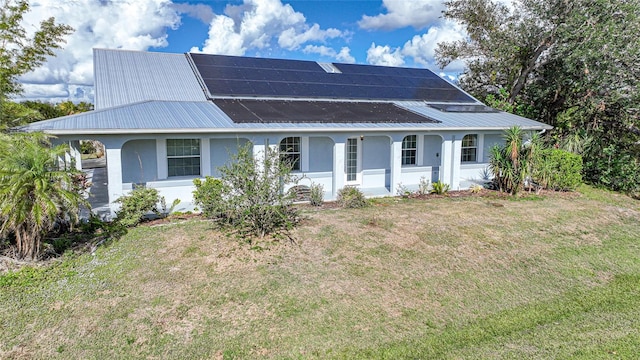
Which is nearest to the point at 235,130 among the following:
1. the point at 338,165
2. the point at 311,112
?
the point at 311,112

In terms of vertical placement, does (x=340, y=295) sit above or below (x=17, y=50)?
below

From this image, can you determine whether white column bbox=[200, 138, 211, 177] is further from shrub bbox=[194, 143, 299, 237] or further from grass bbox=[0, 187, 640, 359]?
shrub bbox=[194, 143, 299, 237]

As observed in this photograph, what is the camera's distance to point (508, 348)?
5.82 m

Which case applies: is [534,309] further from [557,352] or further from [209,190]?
[209,190]

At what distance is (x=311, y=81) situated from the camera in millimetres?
18266

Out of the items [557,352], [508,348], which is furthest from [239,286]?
[557,352]

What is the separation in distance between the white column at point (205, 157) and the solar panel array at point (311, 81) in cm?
339

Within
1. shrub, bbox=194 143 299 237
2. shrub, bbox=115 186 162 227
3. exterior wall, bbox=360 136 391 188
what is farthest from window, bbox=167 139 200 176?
exterior wall, bbox=360 136 391 188

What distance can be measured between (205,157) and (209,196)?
85.6 inches

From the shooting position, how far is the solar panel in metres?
13.0

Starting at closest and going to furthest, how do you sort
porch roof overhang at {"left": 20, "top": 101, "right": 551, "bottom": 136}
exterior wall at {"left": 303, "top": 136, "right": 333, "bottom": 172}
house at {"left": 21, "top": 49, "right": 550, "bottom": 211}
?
porch roof overhang at {"left": 20, "top": 101, "right": 551, "bottom": 136}
house at {"left": 21, "top": 49, "right": 550, "bottom": 211}
exterior wall at {"left": 303, "top": 136, "right": 333, "bottom": 172}

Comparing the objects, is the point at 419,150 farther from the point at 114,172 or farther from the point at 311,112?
the point at 114,172

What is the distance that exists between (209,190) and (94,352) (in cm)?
621

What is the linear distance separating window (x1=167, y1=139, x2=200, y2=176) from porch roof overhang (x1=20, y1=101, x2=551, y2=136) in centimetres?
84
